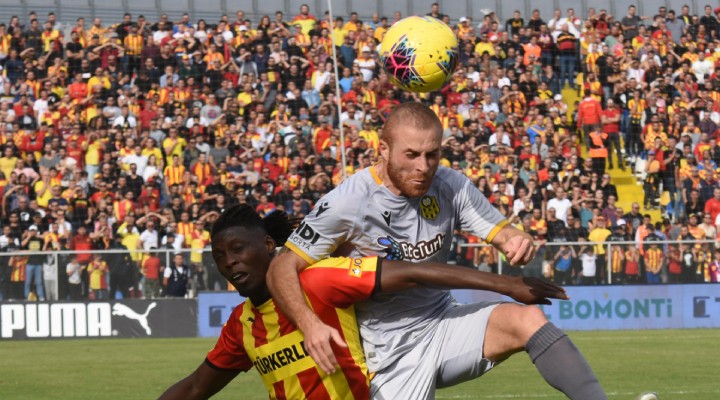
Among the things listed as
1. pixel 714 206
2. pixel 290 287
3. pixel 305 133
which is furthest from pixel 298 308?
pixel 305 133

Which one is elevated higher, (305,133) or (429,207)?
(429,207)

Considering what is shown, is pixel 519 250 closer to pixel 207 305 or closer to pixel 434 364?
pixel 434 364

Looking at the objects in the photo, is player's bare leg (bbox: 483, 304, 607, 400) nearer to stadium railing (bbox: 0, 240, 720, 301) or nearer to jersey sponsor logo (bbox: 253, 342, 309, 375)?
jersey sponsor logo (bbox: 253, 342, 309, 375)

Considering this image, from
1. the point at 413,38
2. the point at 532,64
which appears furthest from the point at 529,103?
the point at 413,38

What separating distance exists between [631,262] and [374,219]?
49.9 ft

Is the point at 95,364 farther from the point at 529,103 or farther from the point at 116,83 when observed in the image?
the point at 529,103

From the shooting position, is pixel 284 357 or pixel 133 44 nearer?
pixel 284 357

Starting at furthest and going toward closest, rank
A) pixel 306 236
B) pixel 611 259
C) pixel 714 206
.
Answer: pixel 714 206
pixel 611 259
pixel 306 236

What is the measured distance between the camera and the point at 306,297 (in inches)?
215

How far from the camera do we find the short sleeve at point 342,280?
5309 mm

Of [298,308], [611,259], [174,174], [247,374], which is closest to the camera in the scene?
[298,308]

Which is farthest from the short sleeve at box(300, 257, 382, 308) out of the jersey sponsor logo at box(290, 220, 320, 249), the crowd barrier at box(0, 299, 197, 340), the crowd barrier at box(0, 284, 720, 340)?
the crowd barrier at box(0, 299, 197, 340)

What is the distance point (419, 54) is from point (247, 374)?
732 centimetres

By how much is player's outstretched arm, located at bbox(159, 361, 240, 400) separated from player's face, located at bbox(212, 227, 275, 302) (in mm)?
516
